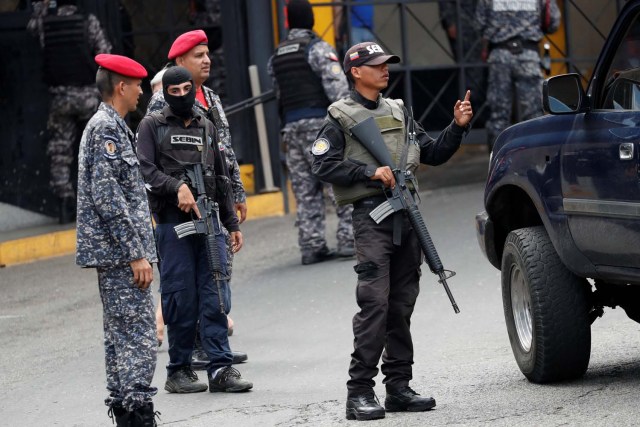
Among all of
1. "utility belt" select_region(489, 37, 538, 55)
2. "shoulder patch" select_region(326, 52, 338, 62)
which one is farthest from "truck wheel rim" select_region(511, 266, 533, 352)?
"utility belt" select_region(489, 37, 538, 55)

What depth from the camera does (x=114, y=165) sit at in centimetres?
650

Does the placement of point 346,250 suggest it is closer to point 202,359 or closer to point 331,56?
point 331,56

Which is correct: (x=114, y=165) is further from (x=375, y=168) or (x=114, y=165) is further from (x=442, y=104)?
(x=442, y=104)

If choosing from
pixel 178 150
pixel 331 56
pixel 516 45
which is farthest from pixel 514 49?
pixel 178 150

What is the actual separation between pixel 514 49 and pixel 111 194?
30.1 feet

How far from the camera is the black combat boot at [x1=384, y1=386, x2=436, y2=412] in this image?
6.86 meters

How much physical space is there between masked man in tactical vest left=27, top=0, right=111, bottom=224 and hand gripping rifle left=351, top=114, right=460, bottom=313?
7.78 m

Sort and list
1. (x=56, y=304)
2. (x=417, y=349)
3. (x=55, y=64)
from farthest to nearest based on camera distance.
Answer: (x=55, y=64)
(x=56, y=304)
(x=417, y=349)

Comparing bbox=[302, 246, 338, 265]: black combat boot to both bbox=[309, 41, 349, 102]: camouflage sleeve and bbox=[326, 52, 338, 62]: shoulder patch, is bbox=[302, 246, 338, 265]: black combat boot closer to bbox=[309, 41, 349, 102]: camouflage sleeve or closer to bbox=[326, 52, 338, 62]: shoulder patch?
bbox=[309, 41, 349, 102]: camouflage sleeve

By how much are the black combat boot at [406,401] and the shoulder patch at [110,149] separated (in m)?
1.74

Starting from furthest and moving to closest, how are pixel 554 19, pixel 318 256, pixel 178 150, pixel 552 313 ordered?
pixel 554 19
pixel 318 256
pixel 178 150
pixel 552 313

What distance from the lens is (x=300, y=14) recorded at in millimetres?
12086

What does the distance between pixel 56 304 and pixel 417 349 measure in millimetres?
3801

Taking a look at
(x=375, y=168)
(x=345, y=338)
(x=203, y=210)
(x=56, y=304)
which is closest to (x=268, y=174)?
(x=56, y=304)
